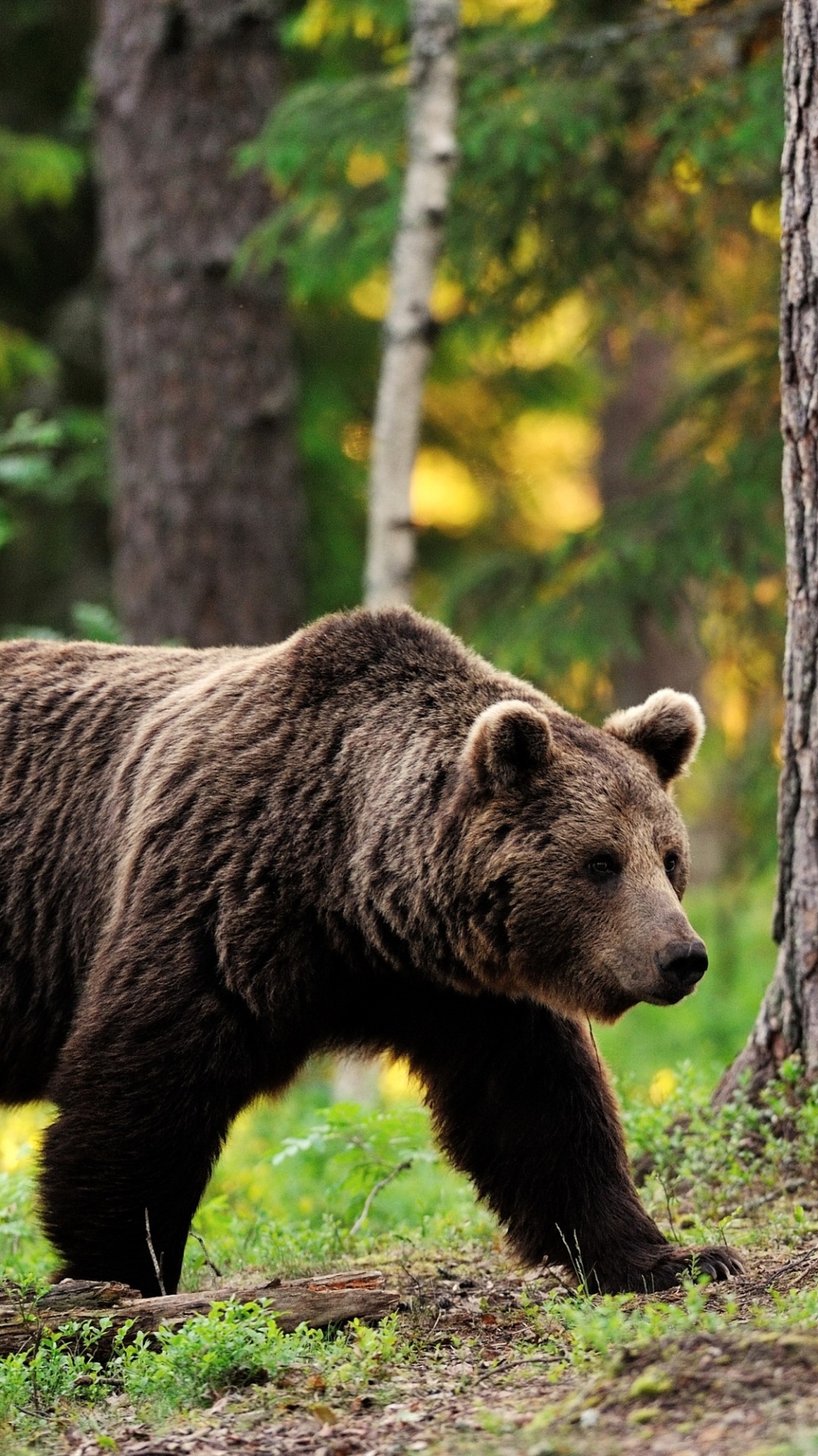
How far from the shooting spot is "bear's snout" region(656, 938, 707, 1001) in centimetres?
486

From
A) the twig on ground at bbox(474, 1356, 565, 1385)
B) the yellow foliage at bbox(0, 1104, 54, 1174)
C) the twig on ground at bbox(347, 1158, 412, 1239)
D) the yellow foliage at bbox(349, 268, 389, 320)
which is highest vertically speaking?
the yellow foliage at bbox(349, 268, 389, 320)

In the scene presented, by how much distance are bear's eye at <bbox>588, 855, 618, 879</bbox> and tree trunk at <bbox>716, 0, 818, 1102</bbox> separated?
3.13 ft

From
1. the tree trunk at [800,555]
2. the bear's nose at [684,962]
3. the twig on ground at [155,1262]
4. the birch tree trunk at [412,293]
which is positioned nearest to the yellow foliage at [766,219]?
the birch tree trunk at [412,293]

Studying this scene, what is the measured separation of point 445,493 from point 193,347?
1276 centimetres

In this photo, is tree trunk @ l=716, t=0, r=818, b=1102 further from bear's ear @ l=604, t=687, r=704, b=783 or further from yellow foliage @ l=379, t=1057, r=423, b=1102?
yellow foliage @ l=379, t=1057, r=423, b=1102

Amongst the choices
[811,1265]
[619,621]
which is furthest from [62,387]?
[811,1265]

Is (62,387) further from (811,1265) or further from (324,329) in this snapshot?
(811,1265)

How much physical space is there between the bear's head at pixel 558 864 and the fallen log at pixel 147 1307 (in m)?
1.06

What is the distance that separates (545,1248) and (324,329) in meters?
12.9

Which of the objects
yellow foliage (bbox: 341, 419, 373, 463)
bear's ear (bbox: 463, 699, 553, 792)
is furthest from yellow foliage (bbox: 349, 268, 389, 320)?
bear's ear (bbox: 463, 699, 553, 792)

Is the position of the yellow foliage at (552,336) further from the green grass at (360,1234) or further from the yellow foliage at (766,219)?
the green grass at (360,1234)

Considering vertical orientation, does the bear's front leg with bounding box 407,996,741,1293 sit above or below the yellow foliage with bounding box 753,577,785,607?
below

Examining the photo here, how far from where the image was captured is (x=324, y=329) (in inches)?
670

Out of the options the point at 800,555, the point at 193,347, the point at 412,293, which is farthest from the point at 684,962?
the point at 193,347
